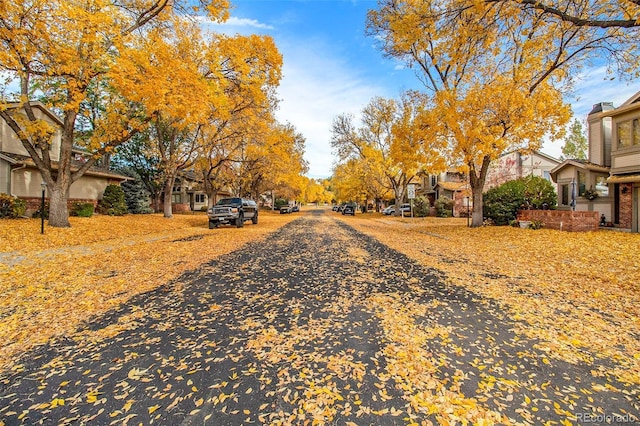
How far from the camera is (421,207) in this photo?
1335 inches

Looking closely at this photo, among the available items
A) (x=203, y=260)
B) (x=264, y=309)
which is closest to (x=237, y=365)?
(x=264, y=309)

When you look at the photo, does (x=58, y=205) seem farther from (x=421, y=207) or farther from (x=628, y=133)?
(x=421, y=207)

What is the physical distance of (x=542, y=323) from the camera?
4043 millimetres

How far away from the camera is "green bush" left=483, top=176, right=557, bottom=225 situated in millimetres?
17203

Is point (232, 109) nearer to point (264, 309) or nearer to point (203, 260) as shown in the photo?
point (203, 260)

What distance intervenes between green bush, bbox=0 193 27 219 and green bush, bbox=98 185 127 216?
7.38 metres

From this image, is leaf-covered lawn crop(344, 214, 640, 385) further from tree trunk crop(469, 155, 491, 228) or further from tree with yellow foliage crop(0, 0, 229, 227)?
tree with yellow foliage crop(0, 0, 229, 227)

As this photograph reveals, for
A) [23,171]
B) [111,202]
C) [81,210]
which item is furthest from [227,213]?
[23,171]

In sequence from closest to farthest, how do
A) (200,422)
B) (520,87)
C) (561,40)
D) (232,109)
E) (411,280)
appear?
(200,422), (411,280), (561,40), (520,87), (232,109)

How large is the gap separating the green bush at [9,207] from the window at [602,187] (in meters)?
30.5

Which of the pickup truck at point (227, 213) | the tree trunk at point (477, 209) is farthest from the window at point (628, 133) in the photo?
the pickup truck at point (227, 213)

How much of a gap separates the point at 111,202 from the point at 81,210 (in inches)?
146

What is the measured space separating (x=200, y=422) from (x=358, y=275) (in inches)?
186

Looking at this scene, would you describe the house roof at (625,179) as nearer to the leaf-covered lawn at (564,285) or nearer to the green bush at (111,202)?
the leaf-covered lawn at (564,285)
